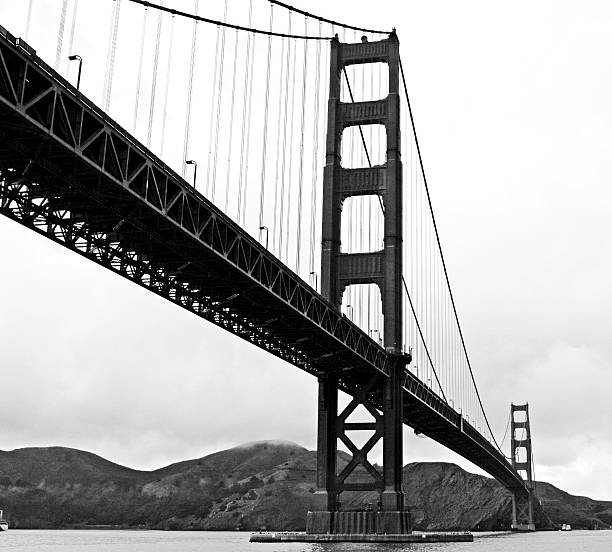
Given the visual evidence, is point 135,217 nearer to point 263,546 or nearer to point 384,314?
point 384,314

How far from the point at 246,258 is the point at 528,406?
464 feet

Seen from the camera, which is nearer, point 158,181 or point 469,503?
point 158,181

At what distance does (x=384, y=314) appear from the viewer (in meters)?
59.3

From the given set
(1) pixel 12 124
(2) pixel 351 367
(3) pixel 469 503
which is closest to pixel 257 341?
(2) pixel 351 367

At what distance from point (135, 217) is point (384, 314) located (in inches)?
1187

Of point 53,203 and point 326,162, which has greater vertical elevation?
point 326,162

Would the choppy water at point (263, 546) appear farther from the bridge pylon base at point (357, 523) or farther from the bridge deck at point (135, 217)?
the bridge deck at point (135, 217)

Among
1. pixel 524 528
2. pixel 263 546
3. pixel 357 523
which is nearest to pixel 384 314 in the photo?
pixel 357 523

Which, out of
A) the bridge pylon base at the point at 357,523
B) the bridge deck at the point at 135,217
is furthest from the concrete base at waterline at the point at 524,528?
the bridge deck at the point at 135,217

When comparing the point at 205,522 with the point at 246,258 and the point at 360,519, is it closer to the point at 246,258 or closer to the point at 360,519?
the point at 360,519

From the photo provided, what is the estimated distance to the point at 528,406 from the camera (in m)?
172

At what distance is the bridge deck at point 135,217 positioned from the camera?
24500mm

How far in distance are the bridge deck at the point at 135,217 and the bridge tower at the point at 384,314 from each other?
699cm

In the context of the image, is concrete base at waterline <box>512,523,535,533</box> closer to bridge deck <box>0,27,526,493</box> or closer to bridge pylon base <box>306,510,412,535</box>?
bridge pylon base <box>306,510,412,535</box>
